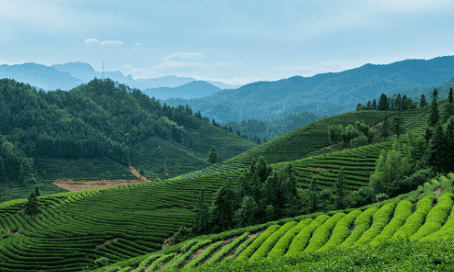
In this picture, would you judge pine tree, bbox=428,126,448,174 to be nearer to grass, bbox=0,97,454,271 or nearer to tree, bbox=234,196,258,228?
grass, bbox=0,97,454,271

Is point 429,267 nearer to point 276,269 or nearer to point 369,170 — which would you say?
point 276,269

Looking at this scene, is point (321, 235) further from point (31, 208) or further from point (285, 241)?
point (31, 208)

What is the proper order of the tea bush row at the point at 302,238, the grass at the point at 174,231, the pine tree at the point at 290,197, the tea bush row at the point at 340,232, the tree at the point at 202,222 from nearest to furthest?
1. the grass at the point at 174,231
2. the tea bush row at the point at 340,232
3. the tea bush row at the point at 302,238
4. the pine tree at the point at 290,197
5. the tree at the point at 202,222

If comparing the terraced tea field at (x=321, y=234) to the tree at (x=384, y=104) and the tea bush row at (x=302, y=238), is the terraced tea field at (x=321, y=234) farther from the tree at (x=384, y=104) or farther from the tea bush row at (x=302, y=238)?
the tree at (x=384, y=104)

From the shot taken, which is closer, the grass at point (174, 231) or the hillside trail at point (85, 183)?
the grass at point (174, 231)

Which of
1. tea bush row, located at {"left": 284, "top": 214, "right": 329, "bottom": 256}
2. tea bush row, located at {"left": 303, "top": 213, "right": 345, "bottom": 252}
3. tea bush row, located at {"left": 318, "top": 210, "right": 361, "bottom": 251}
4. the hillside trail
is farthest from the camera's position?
the hillside trail

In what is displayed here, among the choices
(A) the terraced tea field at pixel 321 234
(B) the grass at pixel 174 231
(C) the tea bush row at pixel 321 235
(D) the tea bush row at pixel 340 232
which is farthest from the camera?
(C) the tea bush row at pixel 321 235

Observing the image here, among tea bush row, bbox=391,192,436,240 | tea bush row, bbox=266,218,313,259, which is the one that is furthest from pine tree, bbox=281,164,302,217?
tea bush row, bbox=391,192,436,240

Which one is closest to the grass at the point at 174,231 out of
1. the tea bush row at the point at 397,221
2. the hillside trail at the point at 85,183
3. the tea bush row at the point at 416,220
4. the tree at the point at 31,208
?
the tea bush row at the point at 416,220

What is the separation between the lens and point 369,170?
6075 centimetres

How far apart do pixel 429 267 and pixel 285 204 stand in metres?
31.5

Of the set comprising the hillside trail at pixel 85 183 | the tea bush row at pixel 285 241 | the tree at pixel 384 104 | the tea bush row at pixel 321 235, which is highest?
the tree at pixel 384 104

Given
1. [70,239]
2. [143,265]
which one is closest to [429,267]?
[143,265]

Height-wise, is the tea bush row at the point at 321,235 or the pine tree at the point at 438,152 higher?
the pine tree at the point at 438,152
